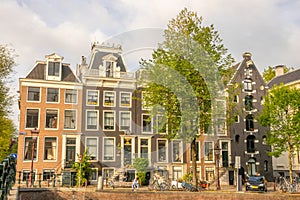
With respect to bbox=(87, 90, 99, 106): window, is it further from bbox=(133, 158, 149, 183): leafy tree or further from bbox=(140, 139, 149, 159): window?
bbox=(133, 158, 149, 183): leafy tree

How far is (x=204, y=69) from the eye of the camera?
2208 cm

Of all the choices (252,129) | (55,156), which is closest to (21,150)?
(55,156)

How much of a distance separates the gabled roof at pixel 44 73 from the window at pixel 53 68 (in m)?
0.60

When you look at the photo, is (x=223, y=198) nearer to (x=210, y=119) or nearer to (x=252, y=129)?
(x=210, y=119)

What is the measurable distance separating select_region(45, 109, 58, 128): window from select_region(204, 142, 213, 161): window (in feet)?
53.1

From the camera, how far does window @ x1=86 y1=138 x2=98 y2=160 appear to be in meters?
31.7

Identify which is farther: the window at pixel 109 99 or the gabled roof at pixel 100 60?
the gabled roof at pixel 100 60

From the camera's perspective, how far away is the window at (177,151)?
3419 cm

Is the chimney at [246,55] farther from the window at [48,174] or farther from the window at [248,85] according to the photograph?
the window at [48,174]

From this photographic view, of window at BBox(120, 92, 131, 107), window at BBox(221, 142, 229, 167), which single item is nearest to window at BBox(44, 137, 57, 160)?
window at BBox(120, 92, 131, 107)

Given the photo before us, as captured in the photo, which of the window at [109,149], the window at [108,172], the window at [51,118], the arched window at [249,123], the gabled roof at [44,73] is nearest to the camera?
the window at [51,118]

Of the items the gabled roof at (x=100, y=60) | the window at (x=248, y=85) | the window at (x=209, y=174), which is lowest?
the window at (x=209, y=174)

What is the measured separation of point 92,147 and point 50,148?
4.04m

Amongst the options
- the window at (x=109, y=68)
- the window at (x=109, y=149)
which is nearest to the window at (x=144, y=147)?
the window at (x=109, y=149)
